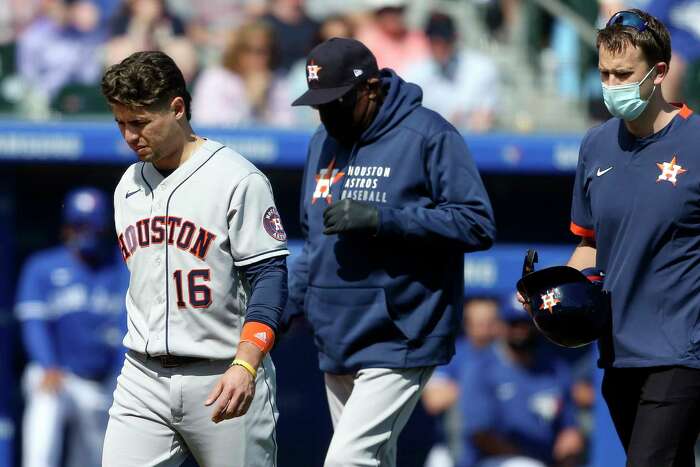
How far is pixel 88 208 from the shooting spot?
7168mm

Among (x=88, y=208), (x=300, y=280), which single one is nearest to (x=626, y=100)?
(x=300, y=280)

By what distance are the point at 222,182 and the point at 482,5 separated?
460cm

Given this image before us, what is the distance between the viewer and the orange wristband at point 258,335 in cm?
312

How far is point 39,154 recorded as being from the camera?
6.84m

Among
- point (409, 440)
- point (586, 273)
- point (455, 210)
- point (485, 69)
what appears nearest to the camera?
point (586, 273)

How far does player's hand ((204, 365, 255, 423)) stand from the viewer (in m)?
3.02

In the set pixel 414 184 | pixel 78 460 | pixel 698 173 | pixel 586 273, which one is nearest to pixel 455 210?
pixel 414 184

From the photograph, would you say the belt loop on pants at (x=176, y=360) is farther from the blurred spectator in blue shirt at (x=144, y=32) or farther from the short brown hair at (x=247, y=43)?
the blurred spectator in blue shirt at (x=144, y=32)

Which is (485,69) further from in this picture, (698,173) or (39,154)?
(698,173)

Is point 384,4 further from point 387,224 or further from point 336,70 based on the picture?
point 387,224

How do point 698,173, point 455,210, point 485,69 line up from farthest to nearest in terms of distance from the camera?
1. point 485,69
2. point 455,210
3. point 698,173

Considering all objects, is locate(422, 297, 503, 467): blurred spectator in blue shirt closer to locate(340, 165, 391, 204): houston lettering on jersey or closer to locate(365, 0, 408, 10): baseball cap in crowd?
locate(365, 0, 408, 10): baseball cap in crowd

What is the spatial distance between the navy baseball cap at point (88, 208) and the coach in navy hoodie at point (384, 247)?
11.4 ft

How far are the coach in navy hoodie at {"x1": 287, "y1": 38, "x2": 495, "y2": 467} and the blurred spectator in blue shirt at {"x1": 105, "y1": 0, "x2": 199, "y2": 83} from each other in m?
3.68
